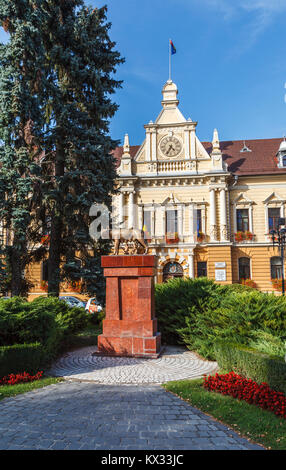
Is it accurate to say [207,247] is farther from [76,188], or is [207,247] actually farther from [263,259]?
[76,188]

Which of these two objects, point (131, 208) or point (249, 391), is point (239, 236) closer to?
point (131, 208)

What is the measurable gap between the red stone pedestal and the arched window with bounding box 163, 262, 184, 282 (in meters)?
18.0

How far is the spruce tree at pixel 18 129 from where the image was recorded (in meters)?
12.5

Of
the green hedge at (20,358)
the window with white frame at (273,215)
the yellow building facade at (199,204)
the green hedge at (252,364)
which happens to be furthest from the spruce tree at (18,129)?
the window with white frame at (273,215)

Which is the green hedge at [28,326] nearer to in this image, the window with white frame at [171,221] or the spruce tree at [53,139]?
the spruce tree at [53,139]

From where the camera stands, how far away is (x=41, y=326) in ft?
24.2

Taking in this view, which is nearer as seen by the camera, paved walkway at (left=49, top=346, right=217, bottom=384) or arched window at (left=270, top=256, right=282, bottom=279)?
paved walkway at (left=49, top=346, right=217, bottom=384)

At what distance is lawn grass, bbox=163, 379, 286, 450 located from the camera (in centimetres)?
384

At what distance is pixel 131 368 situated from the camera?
23.9ft

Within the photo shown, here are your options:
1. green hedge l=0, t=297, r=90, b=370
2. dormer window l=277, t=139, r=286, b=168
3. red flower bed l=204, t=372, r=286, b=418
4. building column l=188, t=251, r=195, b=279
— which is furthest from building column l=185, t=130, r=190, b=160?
red flower bed l=204, t=372, r=286, b=418

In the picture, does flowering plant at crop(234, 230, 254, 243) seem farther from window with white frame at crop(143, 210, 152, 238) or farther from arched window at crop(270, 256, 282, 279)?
window with white frame at crop(143, 210, 152, 238)
